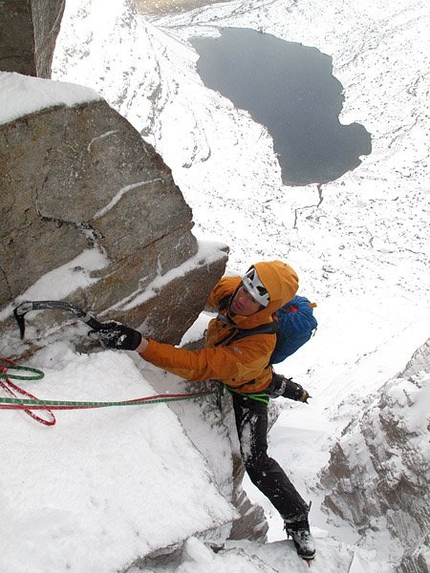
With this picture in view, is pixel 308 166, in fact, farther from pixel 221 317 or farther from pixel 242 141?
pixel 221 317

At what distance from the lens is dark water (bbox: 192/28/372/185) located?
37.9 meters

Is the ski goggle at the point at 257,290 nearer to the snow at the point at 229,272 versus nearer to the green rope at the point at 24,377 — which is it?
the snow at the point at 229,272

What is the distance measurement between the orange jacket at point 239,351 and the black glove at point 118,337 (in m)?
0.13

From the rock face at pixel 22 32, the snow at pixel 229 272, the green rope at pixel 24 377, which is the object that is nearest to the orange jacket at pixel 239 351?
the snow at pixel 229 272

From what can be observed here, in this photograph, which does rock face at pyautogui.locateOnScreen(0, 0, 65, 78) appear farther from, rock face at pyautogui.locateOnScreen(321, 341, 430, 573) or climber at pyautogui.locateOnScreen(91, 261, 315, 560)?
rock face at pyautogui.locateOnScreen(321, 341, 430, 573)

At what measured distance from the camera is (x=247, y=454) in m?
4.60

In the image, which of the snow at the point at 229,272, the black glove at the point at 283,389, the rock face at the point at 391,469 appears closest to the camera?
the snow at the point at 229,272

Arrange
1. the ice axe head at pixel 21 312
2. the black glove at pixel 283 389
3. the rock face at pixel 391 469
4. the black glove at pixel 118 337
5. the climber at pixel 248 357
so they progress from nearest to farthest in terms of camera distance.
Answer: the ice axe head at pixel 21 312
the black glove at pixel 118 337
the climber at pixel 248 357
the black glove at pixel 283 389
the rock face at pixel 391 469

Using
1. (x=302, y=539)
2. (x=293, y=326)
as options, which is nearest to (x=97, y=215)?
(x=293, y=326)

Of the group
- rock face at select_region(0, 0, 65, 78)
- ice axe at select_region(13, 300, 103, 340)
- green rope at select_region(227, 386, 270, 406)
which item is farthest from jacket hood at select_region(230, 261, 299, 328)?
rock face at select_region(0, 0, 65, 78)

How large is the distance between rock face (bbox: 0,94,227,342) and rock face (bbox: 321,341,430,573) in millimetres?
4084

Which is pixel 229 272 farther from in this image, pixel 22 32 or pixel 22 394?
pixel 22 32

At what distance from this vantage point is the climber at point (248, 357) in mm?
3742

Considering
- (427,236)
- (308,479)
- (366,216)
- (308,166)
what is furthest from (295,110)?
(308,479)
